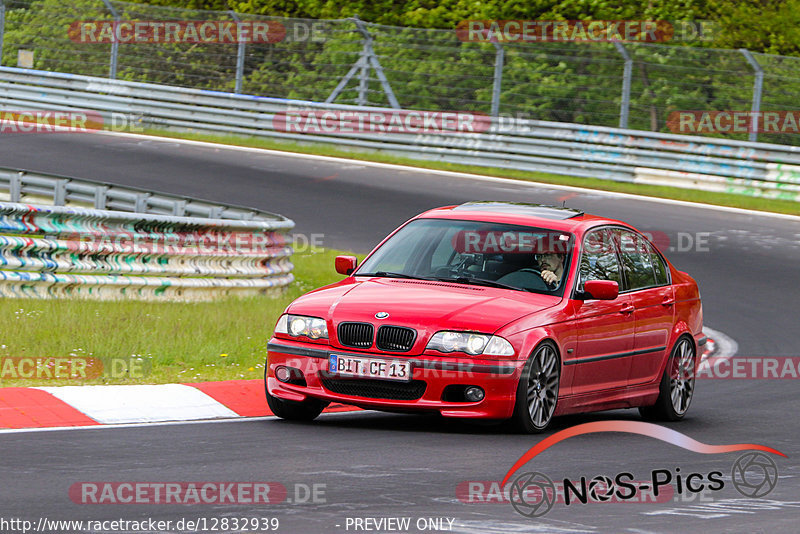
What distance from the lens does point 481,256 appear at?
9750 mm

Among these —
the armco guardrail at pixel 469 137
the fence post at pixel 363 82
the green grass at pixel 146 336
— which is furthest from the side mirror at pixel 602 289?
the fence post at pixel 363 82

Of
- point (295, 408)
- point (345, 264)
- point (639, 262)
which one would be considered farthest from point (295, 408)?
point (639, 262)

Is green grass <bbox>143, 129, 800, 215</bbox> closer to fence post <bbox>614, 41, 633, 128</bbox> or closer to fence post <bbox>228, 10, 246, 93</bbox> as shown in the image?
fence post <bbox>228, 10, 246, 93</bbox>

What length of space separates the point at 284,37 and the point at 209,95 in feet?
6.56

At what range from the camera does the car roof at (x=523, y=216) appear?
9984 mm

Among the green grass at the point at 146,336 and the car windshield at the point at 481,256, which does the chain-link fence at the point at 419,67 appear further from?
the car windshield at the point at 481,256

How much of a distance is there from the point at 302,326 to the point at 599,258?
2381mm

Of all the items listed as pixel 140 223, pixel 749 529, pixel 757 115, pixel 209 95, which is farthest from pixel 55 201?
pixel 749 529

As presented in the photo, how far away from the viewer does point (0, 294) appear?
1245 centimetres

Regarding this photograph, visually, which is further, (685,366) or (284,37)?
(284,37)

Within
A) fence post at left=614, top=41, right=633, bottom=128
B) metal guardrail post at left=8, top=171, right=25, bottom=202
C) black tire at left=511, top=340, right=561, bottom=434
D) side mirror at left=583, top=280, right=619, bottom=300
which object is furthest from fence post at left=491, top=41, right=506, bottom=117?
black tire at left=511, top=340, right=561, bottom=434

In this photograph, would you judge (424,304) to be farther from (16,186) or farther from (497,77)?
(497,77)

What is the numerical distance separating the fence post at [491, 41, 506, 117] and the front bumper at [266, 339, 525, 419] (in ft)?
65.4

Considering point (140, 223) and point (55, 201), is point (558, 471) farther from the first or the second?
point (55, 201)
